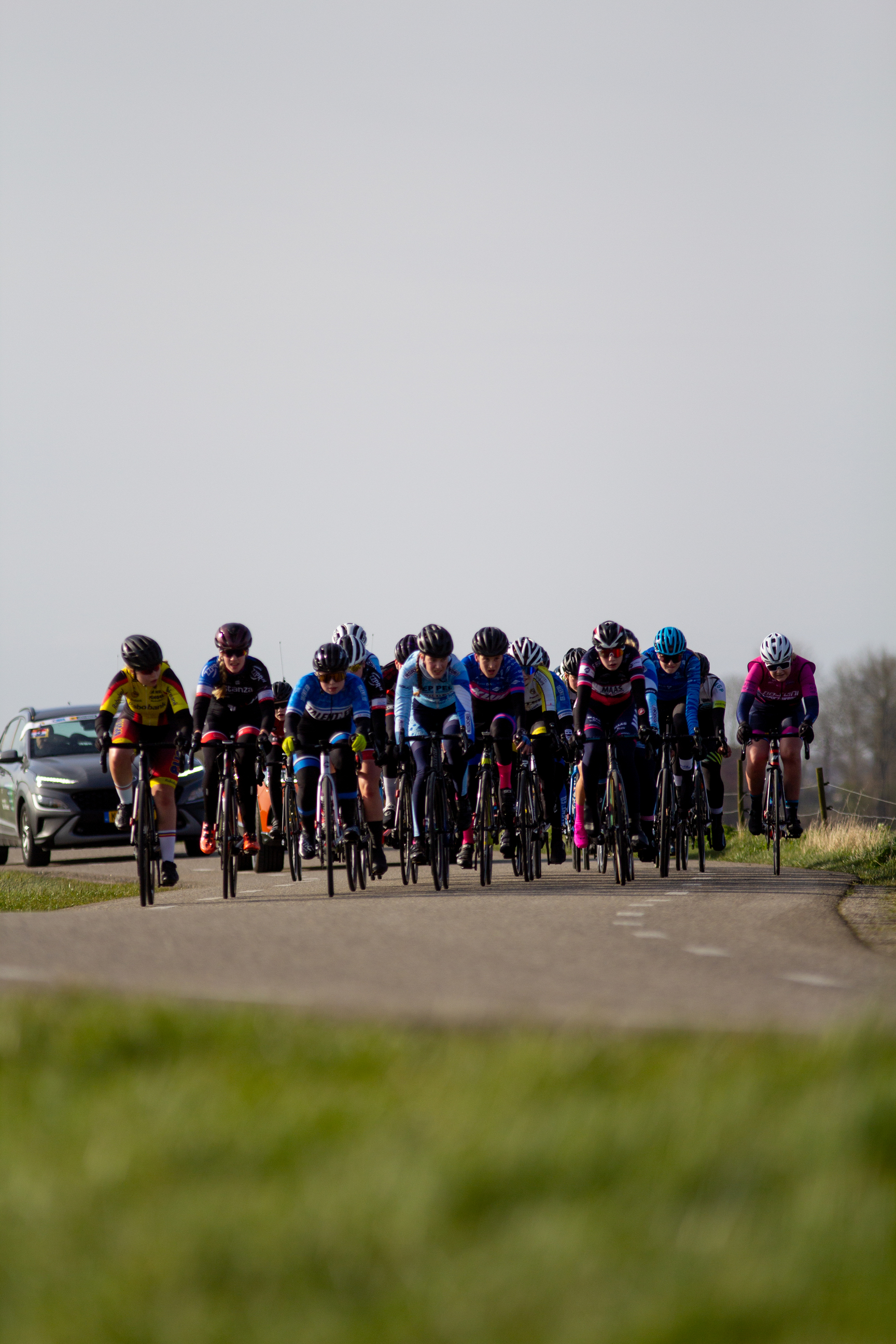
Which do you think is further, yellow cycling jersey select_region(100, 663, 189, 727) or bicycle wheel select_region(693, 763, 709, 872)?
bicycle wheel select_region(693, 763, 709, 872)

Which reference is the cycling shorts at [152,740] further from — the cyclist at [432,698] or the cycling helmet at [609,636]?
the cycling helmet at [609,636]

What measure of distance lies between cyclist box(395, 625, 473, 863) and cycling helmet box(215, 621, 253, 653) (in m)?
1.81

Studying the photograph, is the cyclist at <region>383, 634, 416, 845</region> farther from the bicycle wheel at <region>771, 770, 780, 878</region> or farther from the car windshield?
the car windshield

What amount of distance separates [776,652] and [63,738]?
392 inches

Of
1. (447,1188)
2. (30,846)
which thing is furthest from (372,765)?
(447,1188)

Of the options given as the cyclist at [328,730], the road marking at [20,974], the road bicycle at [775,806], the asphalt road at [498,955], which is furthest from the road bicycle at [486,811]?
the road marking at [20,974]

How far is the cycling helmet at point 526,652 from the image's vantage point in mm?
17312

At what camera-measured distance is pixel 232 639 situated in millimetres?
15867

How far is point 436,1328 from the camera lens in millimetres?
3068

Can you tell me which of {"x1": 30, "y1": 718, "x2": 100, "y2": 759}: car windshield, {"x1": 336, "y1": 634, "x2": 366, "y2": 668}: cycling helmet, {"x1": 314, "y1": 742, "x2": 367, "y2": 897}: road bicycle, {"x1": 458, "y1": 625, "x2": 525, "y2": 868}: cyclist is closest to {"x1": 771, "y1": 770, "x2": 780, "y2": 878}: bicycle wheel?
{"x1": 458, "y1": 625, "x2": 525, "y2": 868}: cyclist

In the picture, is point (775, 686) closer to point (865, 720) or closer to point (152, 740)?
point (152, 740)

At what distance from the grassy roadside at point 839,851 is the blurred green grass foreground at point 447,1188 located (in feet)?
31.2

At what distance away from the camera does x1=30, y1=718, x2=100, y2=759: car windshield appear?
72.3ft

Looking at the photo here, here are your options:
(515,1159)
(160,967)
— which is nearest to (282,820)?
(160,967)
